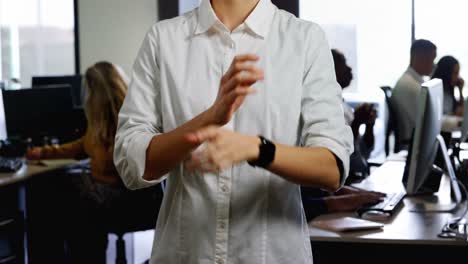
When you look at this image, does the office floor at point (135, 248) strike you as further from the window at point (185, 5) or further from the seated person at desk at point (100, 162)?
the window at point (185, 5)

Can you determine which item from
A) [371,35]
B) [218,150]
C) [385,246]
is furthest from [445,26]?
[218,150]

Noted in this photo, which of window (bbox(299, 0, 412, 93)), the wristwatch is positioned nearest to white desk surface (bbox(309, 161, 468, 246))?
the wristwatch

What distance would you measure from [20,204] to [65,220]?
1.55 feet

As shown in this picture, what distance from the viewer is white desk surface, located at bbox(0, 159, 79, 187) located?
4368 mm

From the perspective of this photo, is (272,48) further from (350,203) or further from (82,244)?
(82,244)

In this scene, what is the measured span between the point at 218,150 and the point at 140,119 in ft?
1.06

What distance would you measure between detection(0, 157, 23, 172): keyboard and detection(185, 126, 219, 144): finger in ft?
11.2

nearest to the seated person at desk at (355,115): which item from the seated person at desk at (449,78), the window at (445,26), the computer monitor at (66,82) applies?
the seated person at desk at (449,78)

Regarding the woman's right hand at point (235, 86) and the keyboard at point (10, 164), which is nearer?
the woman's right hand at point (235, 86)

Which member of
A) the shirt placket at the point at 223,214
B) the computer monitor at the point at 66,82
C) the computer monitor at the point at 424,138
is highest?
the shirt placket at the point at 223,214

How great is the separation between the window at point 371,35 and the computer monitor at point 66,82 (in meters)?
2.66

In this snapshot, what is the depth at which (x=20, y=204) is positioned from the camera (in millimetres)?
4543

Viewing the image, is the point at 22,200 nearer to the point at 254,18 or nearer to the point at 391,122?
the point at 254,18

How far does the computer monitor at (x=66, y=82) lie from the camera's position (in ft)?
22.0
